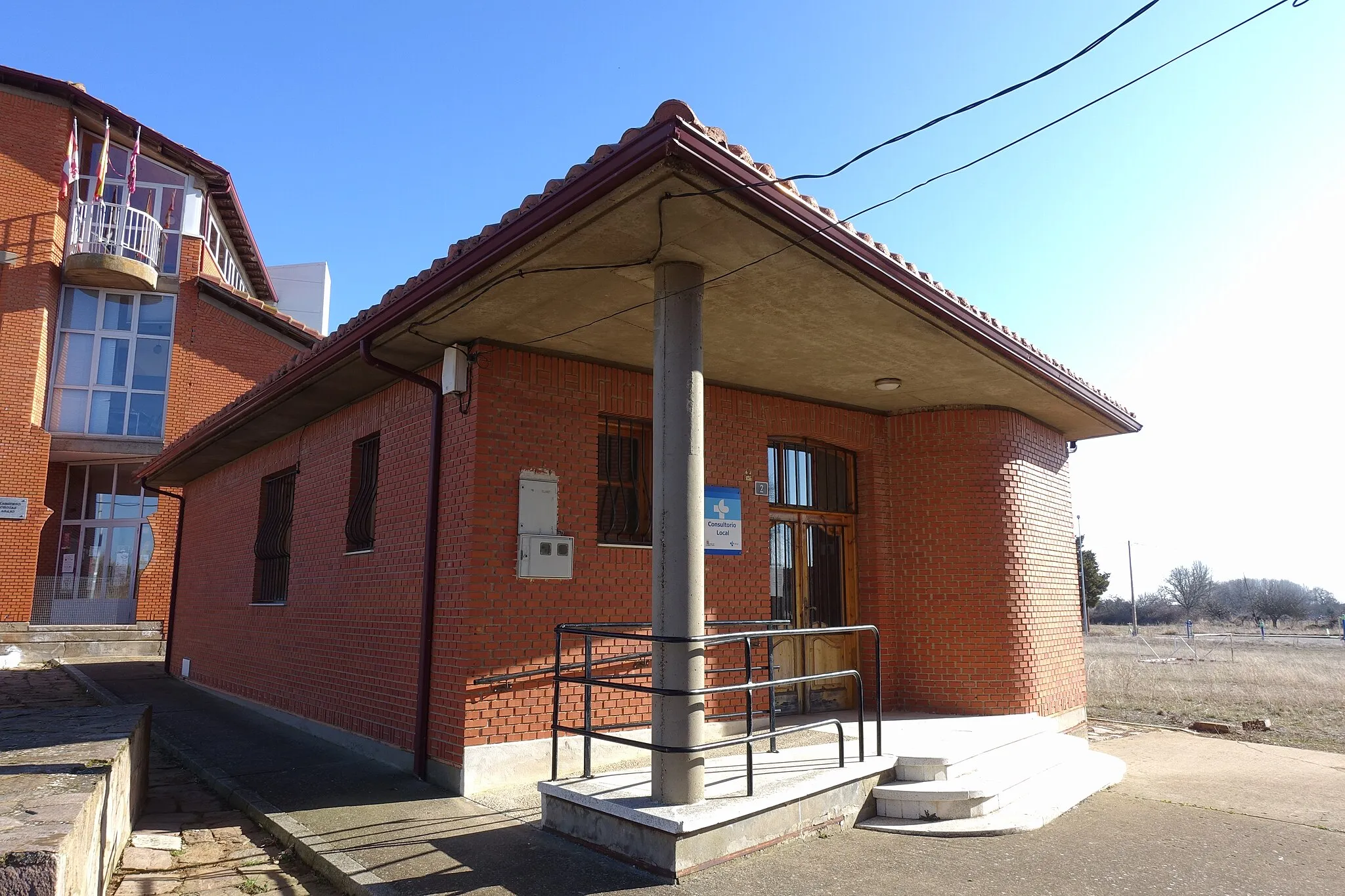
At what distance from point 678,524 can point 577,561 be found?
2.03 m

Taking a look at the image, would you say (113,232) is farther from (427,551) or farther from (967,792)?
(967,792)

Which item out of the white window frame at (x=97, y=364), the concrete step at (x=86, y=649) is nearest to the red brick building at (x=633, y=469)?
the concrete step at (x=86, y=649)

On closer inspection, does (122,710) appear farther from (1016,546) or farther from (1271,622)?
(1271,622)

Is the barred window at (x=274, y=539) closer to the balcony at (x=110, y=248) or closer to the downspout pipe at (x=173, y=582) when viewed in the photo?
the downspout pipe at (x=173, y=582)

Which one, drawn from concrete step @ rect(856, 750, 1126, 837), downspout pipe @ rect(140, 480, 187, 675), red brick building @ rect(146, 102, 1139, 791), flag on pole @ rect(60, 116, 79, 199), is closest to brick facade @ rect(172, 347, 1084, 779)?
red brick building @ rect(146, 102, 1139, 791)

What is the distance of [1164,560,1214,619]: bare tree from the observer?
255 feet

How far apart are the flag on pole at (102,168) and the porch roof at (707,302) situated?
52.0 ft

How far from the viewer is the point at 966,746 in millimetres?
6734

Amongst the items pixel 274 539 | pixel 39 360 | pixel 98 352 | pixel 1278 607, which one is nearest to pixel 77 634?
pixel 39 360

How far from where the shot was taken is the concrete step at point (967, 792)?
227 inches

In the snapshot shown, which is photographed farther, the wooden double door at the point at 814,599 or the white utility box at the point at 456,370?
the wooden double door at the point at 814,599

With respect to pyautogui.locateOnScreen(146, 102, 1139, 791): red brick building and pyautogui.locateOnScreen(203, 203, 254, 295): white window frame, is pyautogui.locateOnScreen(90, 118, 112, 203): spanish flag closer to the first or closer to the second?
pyautogui.locateOnScreen(203, 203, 254, 295): white window frame

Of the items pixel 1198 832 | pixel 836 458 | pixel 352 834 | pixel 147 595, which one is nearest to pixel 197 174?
pixel 147 595

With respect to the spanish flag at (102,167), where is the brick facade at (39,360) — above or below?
below
